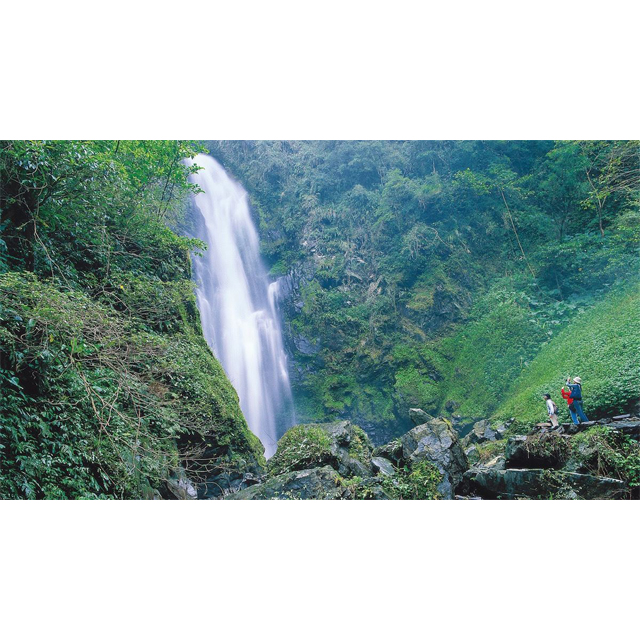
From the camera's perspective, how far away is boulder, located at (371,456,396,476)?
4.24 metres

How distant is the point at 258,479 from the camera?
4980 mm

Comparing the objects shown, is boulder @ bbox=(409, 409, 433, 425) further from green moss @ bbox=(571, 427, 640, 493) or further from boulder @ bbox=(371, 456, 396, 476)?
green moss @ bbox=(571, 427, 640, 493)

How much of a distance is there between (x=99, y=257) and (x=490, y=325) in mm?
5847

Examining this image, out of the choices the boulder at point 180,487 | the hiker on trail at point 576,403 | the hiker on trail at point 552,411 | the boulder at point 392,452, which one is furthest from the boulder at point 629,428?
the boulder at point 180,487

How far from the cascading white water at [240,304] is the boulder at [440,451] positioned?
251 centimetres

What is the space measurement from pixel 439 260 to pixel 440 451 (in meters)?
4.75

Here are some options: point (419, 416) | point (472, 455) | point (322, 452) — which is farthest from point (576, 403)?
point (322, 452)

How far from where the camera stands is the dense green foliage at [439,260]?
5.21m

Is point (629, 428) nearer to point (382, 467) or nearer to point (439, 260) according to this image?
point (382, 467)

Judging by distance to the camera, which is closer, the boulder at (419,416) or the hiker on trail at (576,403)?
the hiker on trail at (576,403)

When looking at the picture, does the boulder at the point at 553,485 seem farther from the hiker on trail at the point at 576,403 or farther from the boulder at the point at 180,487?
the boulder at the point at 180,487

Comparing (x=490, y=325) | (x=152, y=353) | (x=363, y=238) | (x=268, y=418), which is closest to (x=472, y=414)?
(x=490, y=325)

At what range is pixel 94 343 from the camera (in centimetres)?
349
